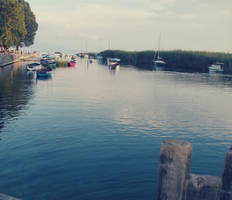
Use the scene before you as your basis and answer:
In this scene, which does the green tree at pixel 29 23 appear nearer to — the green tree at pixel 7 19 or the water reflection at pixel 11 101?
the green tree at pixel 7 19

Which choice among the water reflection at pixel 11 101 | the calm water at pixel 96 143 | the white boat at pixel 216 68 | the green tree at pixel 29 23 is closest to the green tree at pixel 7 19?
the water reflection at pixel 11 101

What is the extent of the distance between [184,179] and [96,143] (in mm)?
10574

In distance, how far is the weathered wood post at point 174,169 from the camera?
20.2ft

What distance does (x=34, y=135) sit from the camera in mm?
17516

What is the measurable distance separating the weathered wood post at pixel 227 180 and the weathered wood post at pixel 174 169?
0.91 m

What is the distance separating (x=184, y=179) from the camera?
6363 mm

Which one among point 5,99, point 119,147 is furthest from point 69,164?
point 5,99

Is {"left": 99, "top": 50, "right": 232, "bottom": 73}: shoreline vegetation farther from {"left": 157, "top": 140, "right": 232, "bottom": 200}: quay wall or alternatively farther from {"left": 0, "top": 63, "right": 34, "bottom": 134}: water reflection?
{"left": 157, "top": 140, "right": 232, "bottom": 200}: quay wall

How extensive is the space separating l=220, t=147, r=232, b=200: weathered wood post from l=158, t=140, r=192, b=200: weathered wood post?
2.98 feet

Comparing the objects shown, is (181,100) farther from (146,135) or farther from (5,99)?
(5,99)

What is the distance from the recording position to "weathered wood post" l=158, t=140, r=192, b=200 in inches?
243

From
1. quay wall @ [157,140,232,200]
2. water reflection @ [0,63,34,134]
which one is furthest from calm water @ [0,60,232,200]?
quay wall @ [157,140,232,200]

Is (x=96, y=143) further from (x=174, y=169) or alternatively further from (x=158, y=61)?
(x=158, y=61)

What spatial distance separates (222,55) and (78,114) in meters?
82.2
